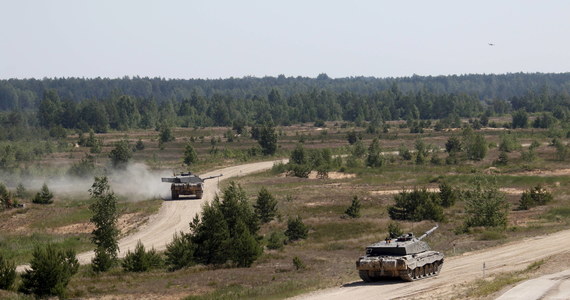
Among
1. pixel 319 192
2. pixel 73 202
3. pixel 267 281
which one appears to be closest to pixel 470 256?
pixel 267 281

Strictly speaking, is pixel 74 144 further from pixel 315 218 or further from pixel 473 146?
pixel 315 218

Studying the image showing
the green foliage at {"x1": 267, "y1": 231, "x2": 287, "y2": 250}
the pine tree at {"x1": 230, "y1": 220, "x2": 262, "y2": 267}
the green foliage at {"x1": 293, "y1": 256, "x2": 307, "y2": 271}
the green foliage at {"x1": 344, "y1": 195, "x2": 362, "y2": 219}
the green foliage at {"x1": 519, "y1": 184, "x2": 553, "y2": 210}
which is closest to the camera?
the green foliage at {"x1": 293, "y1": 256, "x2": 307, "y2": 271}

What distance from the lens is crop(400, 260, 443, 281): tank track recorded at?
3834cm

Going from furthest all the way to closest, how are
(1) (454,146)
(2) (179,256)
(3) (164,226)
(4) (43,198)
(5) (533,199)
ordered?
1. (1) (454,146)
2. (4) (43,198)
3. (5) (533,199)
4. (3) (164,226)
5. (2) (179,256)

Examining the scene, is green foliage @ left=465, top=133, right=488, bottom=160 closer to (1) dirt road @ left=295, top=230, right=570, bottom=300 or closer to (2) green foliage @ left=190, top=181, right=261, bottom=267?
(1) dirt road @ left=295, top=230, right=570, bottom=300

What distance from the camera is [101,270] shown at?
46156 mm

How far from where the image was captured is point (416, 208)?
214 ft

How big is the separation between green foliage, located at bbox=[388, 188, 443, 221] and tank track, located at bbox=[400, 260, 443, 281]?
23.1 m

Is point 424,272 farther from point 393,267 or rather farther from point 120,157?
point 120,157

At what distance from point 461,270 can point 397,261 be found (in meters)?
5.29

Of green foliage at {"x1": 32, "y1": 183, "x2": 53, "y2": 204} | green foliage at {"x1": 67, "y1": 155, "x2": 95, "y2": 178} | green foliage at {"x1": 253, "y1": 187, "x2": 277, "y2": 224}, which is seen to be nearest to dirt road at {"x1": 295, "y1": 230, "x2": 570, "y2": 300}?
green foliage at {"x1": 253, "y1": 187, "x2": 277, "y2": 224}

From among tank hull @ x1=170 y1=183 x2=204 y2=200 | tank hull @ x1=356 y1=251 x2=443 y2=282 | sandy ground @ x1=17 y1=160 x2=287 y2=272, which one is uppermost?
tank hull @ x1=356 y1=251 x2=443 y2=282

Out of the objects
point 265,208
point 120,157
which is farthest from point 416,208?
point 120,157

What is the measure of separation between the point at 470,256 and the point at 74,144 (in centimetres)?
11649
